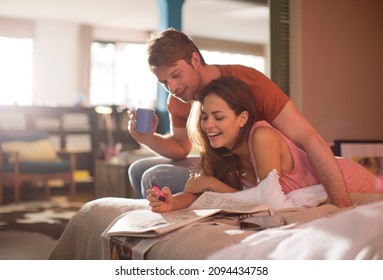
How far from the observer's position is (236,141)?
5.02ft

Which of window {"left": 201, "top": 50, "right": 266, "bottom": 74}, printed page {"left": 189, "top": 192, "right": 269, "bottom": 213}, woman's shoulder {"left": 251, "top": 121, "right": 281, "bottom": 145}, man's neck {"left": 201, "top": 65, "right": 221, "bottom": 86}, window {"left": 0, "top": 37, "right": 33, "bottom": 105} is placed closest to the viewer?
printed page {"left": 189, "top": 192, "right": 269, "bottom": 213}

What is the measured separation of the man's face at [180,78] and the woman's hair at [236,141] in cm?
6

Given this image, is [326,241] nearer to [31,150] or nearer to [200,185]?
[200,185]

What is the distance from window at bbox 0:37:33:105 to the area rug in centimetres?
327

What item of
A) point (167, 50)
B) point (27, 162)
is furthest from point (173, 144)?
point (27, 162)

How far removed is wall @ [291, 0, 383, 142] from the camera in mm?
3383

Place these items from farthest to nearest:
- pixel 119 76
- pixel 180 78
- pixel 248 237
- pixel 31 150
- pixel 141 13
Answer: pixel 119 76, pixel 141 13, pixel 31 150, pixel 180 78, pixel 248 237

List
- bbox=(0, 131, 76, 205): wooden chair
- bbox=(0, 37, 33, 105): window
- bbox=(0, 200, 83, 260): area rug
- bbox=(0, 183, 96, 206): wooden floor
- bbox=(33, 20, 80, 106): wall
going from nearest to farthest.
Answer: bbox=(0, 200, 83, 260): area rug < bbox=(0, 131, 76, 205): wooden chair < bbox=(0, 183, 96, 206): wooden floor < bbox=(0, 37, 33, 105): window < bbox=(33, 20, 80, 106): wall

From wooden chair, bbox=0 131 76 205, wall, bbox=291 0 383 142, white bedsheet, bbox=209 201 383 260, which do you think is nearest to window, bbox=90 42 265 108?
wooden chair, bbox=0 131 76 205

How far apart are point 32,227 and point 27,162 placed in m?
1.98

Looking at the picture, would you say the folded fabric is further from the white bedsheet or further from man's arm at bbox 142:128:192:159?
man's arm at bbox 142:128:192:159

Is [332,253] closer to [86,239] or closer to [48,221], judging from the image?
[86,239]

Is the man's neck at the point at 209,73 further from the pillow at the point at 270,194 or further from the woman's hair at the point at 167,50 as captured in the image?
the pillow at the point at 270,194
